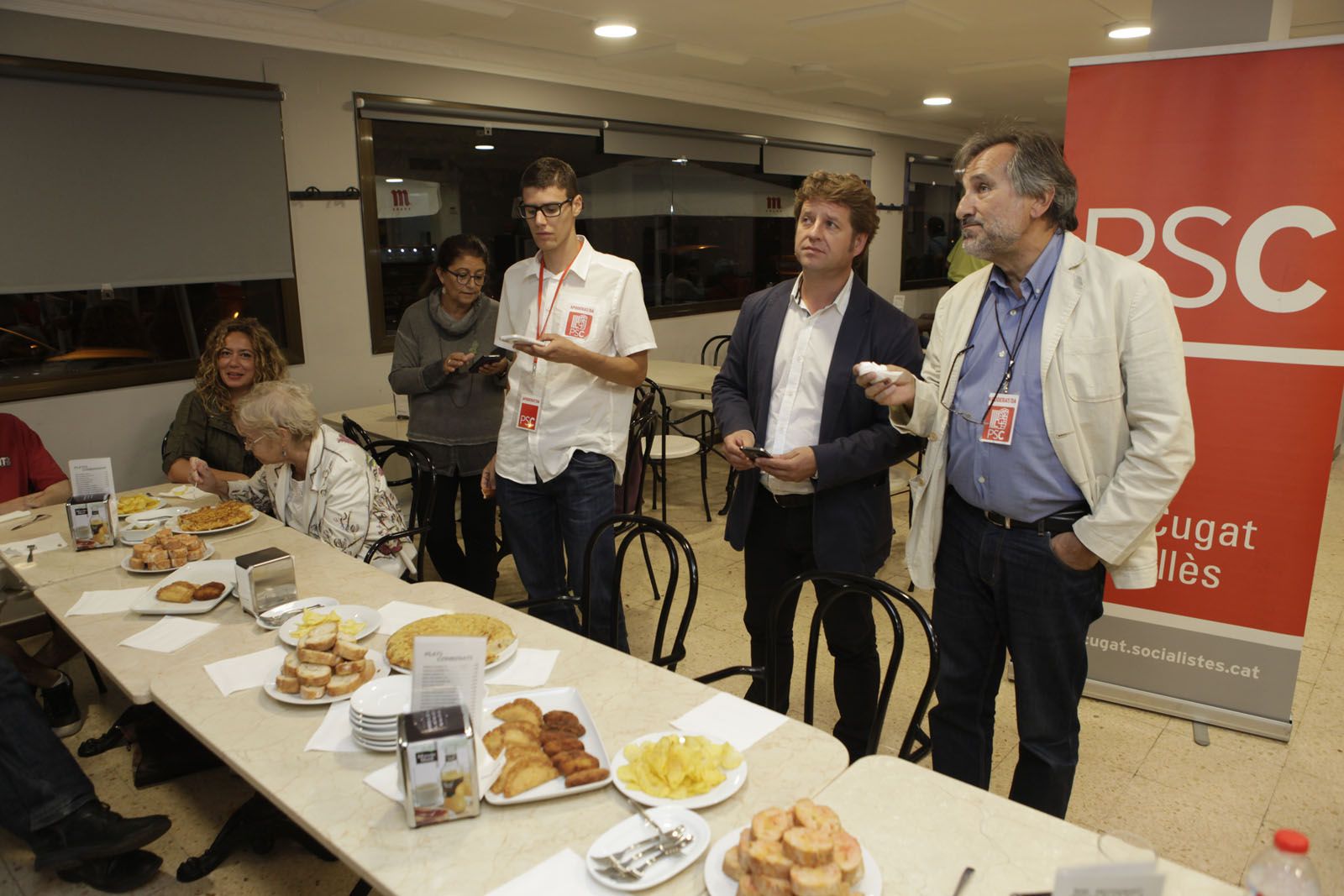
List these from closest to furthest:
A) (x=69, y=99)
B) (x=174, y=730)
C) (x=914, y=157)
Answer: (x=174, y=730), (x=69, y=99), (x=914, y=157)

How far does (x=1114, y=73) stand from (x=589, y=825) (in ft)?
8.57

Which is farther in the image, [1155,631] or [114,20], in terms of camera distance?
[114,20]

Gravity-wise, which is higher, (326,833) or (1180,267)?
(1180,267)

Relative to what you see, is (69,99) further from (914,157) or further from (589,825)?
(914,157)

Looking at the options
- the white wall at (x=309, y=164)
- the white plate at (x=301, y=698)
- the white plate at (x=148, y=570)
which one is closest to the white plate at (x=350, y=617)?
the white plate at (x=301, y=698)

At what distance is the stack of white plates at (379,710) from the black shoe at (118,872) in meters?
1.09

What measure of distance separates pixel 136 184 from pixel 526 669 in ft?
10.4

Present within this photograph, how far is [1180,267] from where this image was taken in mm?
2582

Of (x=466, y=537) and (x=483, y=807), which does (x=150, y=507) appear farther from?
(x=483, y=807)

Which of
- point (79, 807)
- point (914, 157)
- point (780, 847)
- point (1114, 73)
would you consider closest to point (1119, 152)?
point (1114, 73)

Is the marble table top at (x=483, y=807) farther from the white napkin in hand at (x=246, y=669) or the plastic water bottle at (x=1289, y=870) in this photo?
the plastic water bottle at (x=1289, y=870)

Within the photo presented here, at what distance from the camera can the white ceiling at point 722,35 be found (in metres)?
3.86

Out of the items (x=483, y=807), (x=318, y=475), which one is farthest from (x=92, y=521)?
(x=483, y=807)

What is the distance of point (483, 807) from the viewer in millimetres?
A: 1273
